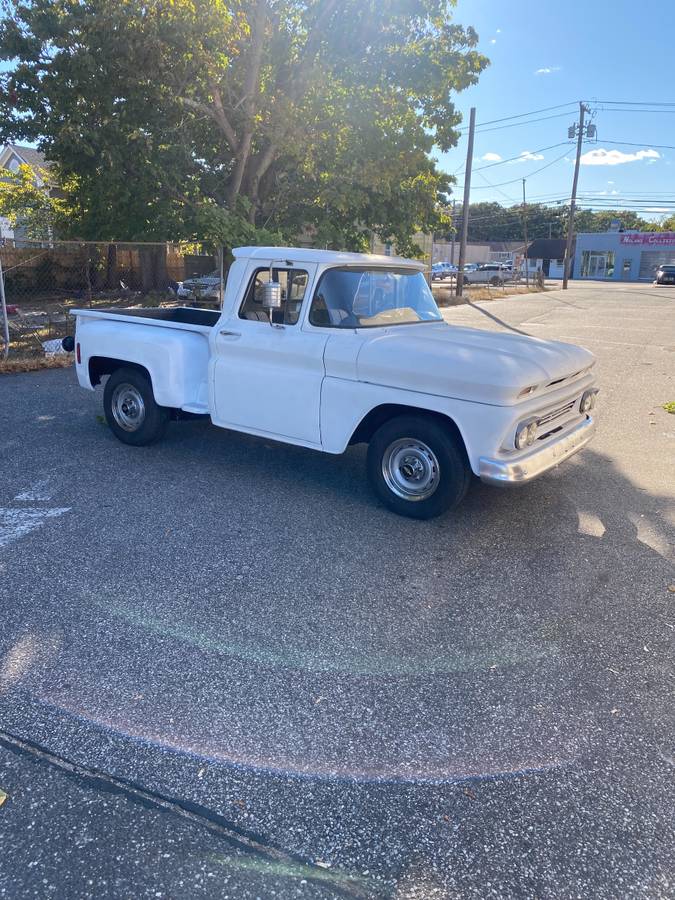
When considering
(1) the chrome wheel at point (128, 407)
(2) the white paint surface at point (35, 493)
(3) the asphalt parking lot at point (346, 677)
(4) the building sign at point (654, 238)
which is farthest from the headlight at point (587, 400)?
(4) the building sign at point (654, 238)

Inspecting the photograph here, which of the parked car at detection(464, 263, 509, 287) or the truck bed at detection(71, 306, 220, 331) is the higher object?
the parked car at detection(464, 263, 509, 287)

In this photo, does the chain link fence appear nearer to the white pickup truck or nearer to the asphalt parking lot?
the white pickup truck

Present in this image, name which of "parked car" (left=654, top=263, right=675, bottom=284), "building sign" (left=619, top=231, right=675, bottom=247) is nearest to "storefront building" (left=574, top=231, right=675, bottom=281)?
"building sign" (left=619, top=231, right=675, bottom=247)

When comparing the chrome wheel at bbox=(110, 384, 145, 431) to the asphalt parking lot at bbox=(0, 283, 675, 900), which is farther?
the chrome wheel at bbox=(110, 384, 145, 431)

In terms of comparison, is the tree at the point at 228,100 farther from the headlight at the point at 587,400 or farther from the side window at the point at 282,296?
the headlight at the point at 587,400

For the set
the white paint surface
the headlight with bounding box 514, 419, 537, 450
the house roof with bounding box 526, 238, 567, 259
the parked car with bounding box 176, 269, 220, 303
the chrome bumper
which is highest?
the house roof with bounding box 526, 238, 567, 259

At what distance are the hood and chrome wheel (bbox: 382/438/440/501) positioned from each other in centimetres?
46

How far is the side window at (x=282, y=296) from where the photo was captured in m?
5.35

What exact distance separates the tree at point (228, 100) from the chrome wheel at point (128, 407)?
9039mm

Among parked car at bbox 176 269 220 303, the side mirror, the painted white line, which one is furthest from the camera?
parked car at bbox 176 269 220 303

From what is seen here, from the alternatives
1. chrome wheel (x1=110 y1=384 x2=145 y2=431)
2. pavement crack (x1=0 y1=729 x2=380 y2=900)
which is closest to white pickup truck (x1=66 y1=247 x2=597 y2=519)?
chrome wheel (x1=110 y1=384 x2=145 y2=431)

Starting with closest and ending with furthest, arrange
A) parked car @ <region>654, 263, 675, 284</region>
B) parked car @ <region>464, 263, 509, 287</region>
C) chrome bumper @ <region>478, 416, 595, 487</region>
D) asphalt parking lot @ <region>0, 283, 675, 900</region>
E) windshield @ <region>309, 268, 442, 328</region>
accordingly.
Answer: asphalt parking lot @ <region>0, 283, 675, 900</region>
chrome bumper @ <region>478, 416, 595, 487</region>
windshield @ <region>309, 268, 442, 328</region>
parked car @ <region>464, 263, 509, 287</region>
parked car @ <region>654, 263, 675, 284</region>

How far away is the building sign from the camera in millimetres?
65875

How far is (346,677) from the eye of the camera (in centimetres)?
317
